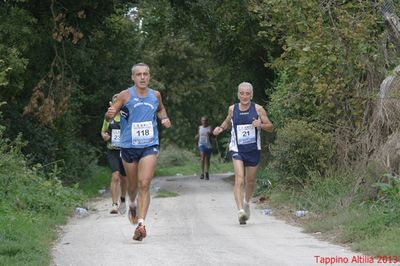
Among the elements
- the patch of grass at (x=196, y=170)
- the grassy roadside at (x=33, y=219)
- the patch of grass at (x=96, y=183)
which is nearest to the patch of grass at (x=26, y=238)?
the grassy roadside at (x=33, y=219)

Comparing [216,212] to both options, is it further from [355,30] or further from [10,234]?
[10,234]

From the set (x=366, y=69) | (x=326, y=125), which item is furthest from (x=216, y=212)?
(x=366, y=69)

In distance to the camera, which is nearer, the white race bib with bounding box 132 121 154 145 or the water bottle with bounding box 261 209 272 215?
the white race bib with bounding box 132 121 154 145

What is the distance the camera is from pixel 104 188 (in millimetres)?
22500

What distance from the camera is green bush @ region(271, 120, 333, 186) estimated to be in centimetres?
1462

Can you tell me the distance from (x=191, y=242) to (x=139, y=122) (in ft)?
5.61

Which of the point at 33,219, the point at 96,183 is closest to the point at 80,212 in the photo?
the point at 33,219

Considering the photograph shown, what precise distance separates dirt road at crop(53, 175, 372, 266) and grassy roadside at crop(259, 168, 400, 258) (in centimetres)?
29

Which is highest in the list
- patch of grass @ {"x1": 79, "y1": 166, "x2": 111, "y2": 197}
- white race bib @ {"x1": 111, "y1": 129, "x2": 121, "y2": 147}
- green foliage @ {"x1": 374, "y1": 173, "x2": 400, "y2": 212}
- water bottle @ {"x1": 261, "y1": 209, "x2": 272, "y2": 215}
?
white race bib @ {"x1": 111, "y1": 129, "x2": 121, "y2": 147}

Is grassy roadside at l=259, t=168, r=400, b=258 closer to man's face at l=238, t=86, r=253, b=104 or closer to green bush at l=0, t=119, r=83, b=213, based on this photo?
man's face at l=238, t=86, r=253, b=104

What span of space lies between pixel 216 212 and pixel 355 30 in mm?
4187

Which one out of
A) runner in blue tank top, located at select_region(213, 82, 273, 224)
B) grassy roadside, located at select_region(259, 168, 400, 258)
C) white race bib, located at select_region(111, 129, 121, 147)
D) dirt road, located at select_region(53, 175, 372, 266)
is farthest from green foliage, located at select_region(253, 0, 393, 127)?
white race bib, located at select_region(111, 129, 121, 147)

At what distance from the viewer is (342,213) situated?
11.4 m

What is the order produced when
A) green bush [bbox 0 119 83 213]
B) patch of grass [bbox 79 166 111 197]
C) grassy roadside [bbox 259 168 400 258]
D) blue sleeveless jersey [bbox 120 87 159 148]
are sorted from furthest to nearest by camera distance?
patch of grass [bbox 79 166 111 197] → green bush [bbox 0 119 83 213] → blue sleeveless jersey [bbox 120 87 159 148] → grassy roadside [bbox 259 168 400 258]
